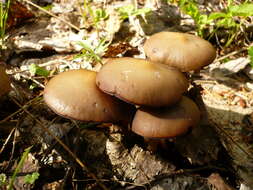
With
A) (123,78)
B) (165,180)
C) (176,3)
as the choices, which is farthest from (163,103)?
(176,3)

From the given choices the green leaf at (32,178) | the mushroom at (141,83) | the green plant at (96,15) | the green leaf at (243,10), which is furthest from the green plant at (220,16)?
the green leaf at (32,178)

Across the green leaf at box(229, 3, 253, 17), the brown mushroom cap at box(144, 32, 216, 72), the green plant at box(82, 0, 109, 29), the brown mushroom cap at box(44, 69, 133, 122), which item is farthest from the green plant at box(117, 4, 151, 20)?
the brown mushroom cap at box(44, 69, 133, 122)

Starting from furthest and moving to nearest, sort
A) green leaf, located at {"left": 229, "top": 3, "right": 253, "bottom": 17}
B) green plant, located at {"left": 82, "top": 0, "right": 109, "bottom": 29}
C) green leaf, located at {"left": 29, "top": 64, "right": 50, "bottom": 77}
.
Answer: green plant, located at {"left": 82, "top": 0, "right": 109, "bottom": 29} → green leaf, located at {"left": 229, "top": 3, "right": 253, "bottom": 17} → green leaf, located at {"left": 29, "top": 64, "right": 50, "bottom": 77}

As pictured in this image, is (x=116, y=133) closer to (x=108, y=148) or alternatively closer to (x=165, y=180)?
(x=108, y=148)

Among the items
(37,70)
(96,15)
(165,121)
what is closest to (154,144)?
(165,121)

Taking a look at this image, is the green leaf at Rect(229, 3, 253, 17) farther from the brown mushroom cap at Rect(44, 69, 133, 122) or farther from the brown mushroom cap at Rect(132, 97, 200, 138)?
the brown mushroom cap at Rect(44, 69, 133, 122)

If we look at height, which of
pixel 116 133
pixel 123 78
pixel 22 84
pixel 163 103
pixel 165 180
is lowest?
pixel 165 180

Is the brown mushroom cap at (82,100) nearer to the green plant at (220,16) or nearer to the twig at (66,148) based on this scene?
the twig at (66,148)
